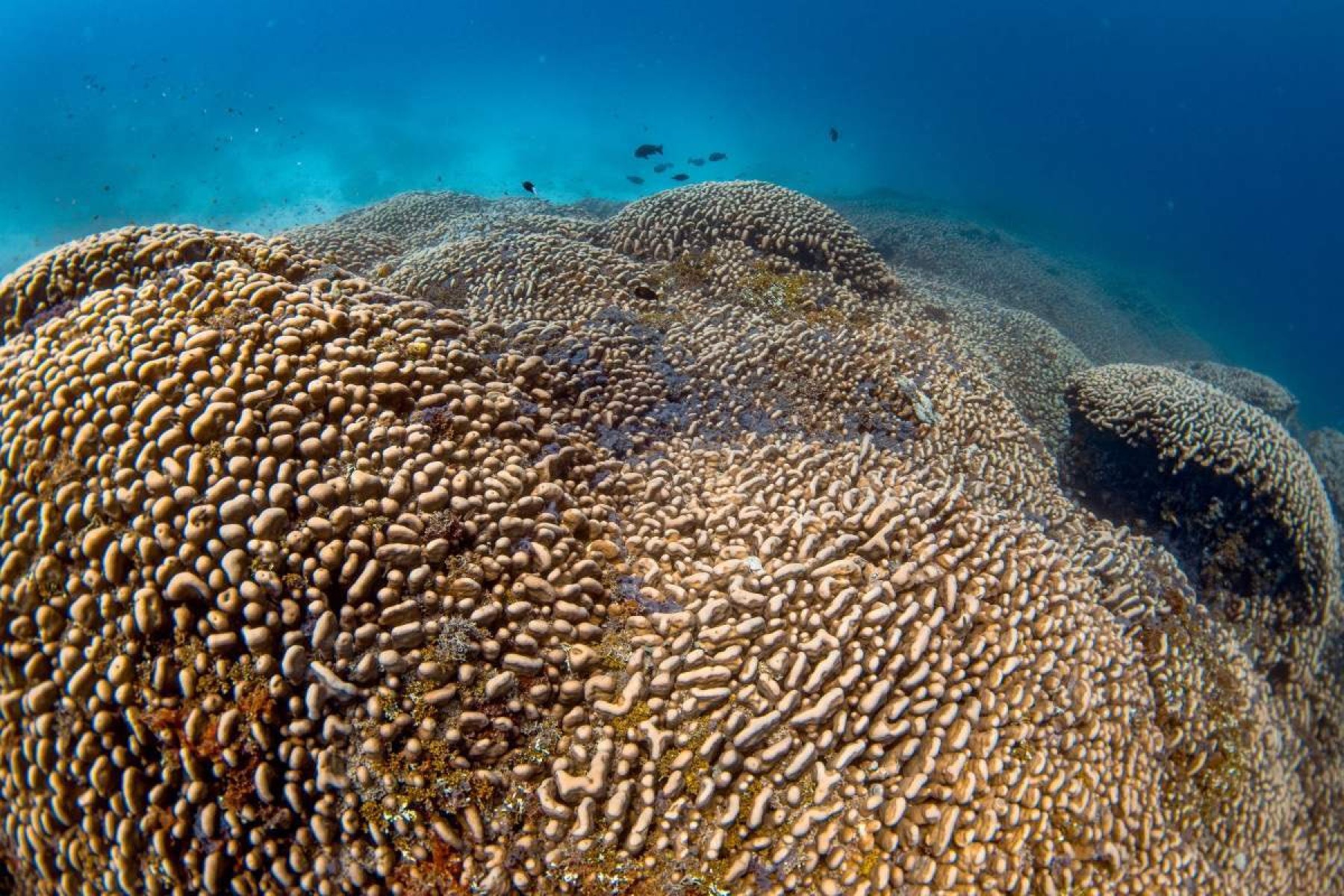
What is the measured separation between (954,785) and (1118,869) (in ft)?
3.71

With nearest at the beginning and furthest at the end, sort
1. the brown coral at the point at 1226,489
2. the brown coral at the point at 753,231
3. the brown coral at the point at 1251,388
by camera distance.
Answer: the brown coral at the point at 1226,489
the brown coral at the point at 753,231
the brown coral at the point at 1251,388

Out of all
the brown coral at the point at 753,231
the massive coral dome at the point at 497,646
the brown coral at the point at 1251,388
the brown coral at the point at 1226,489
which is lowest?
the massive coral dome at the point at 497,646

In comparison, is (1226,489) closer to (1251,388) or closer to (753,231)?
(753,231)

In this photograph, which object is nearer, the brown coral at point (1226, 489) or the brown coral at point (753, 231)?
the brown coral at point (1226, 489)

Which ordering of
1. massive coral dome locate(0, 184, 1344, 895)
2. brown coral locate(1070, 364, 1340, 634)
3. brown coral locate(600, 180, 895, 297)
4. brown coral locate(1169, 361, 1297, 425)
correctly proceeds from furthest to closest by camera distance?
brown coral locate(1169, 361, 1297, 425) < brown coral locate(600, 180, 895, 297) < brown coral locate(1070, 364, 1340, 634) < massive coral dome locate(0, 184, 1344, 895)

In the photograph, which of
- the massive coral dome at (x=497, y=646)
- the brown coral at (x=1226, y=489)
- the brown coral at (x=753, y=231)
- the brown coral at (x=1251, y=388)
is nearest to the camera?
the massive coral dome at (x=497, y=646)

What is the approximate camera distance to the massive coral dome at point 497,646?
2.49 metres

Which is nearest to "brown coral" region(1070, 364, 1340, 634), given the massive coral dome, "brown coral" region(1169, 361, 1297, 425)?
the massive coral dome

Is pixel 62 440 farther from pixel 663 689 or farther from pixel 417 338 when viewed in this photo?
pixel 663 689

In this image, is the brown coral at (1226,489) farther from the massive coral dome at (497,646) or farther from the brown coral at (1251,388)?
the brown coral at (1251,388)

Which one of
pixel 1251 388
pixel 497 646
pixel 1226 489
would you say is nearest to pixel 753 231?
pixel 1226 489

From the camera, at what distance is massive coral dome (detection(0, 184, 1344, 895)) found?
2492mm

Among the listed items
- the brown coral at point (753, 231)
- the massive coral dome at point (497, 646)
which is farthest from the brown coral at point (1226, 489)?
the brown coral at point (753, 231)

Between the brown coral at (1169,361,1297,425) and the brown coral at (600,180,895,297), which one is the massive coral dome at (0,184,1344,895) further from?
the brown coral at (1169,361,1297,425)
